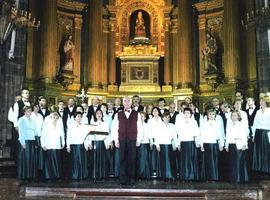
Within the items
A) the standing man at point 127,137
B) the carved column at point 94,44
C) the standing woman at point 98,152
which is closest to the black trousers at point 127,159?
the standing man at point 127,137

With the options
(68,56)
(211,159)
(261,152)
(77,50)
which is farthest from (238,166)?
(77,50)

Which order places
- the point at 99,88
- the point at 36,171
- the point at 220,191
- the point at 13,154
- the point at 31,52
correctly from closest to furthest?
the point at 220,191, the point at 36,171, the point at 13,154, the point at 31,52, the point at 99,88

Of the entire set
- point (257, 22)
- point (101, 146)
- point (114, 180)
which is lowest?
point (114, 180)

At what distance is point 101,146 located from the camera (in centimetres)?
1017

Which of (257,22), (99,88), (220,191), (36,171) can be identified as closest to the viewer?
(220,191)

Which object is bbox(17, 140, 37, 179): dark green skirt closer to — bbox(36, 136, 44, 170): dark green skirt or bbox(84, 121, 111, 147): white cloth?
bbox(36, 136, 44, 170): dark green skirt

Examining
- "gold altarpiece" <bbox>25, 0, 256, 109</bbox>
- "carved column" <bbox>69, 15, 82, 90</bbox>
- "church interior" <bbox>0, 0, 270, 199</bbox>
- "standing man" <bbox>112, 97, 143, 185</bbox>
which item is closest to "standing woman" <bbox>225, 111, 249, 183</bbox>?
"standing man" <bbox>112, 97, 143, 185</bbox>

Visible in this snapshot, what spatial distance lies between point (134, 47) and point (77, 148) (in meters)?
9.23

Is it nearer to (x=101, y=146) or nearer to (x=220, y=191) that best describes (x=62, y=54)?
(x=101, y=146)

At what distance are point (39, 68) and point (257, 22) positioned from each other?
8.56 meters

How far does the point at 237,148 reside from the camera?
31.2 ft

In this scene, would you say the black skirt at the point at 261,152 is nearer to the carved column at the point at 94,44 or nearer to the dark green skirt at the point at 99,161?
the dark green skirt at the point at 99,161

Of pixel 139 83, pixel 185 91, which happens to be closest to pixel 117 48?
pixel 139 83

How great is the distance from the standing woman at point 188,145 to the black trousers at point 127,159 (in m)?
1.33
